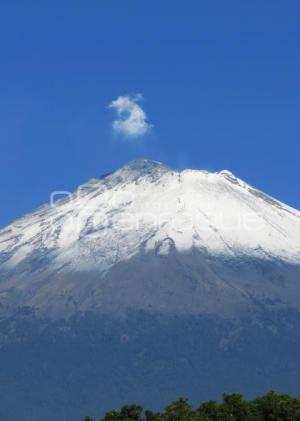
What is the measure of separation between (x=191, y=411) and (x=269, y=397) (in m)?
8.46

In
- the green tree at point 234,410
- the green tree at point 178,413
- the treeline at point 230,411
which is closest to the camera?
the green tree at point 178,413

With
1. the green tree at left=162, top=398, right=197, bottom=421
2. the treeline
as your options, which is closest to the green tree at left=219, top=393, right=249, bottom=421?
the treeline

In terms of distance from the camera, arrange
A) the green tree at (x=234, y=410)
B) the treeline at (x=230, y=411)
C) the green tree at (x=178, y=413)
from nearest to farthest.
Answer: the green tree at (x=178, y=413) < the treeline at (x=230, y=411) < the green tree at (x=234, y=410)

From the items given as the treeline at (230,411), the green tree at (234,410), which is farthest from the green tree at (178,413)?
the green tree at (234,410)

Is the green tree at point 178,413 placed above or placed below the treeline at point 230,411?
below

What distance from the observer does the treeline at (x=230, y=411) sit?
97500mm

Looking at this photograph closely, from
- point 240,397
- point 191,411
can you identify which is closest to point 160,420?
point 191,411

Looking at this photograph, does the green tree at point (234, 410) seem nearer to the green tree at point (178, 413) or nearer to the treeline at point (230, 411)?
the treeline at point (230, 411)

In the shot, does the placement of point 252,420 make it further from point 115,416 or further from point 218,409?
point 115,416

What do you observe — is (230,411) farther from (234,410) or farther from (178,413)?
(178,413)

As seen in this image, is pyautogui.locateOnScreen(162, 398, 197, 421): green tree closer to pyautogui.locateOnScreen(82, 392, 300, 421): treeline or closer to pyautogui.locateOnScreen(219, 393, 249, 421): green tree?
pyautogui.locateOnScreen(82, 392, 300, 421): treeline

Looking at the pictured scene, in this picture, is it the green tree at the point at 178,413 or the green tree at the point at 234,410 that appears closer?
the green tree at the point at 178,413

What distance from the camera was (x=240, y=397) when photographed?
104 m

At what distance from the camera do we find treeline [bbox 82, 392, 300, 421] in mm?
97500
